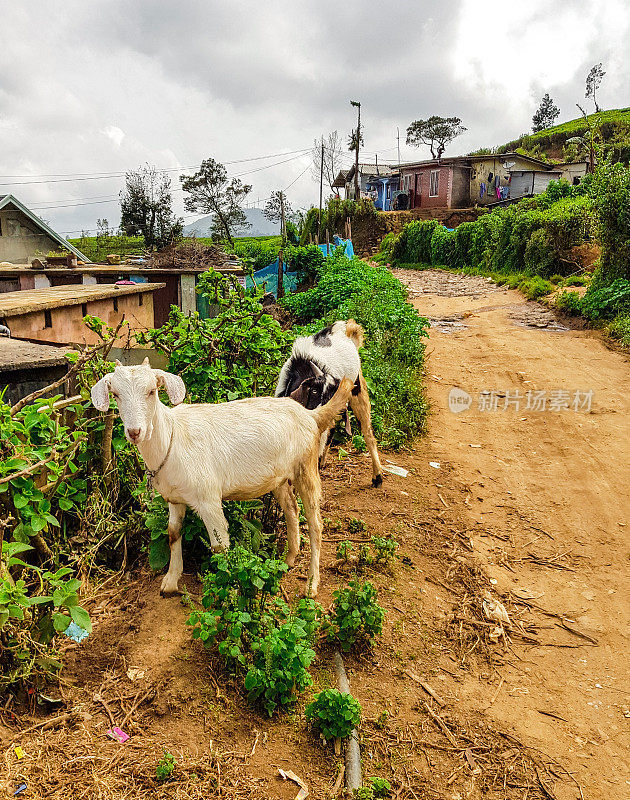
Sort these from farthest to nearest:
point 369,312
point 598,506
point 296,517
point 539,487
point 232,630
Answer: point 369,312 < point 539,487 < point 598,506 < point 296,517 < point 232,630

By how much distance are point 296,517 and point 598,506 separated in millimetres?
3496

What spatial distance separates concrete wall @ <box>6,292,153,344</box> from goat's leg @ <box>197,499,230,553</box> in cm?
377

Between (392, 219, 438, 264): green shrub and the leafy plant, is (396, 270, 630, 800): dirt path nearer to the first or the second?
the leafy plant

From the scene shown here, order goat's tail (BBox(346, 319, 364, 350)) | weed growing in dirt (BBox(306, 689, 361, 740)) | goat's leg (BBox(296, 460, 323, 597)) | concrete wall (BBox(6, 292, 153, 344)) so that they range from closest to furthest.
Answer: weed growing in dirt (BBox(306, 689, 361, 740)) < goat's leg (BBox(296, 460, 323, 597)) < goat's tail (BBox(346, 319, 364, 350)) < concrete wall (BBox(6, 292, 153, 344))

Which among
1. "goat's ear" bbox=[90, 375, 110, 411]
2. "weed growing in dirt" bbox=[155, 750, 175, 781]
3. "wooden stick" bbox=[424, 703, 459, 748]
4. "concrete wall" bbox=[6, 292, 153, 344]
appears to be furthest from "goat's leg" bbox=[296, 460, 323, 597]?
"concrete wall" bbox=[6, 292, 153, 344]

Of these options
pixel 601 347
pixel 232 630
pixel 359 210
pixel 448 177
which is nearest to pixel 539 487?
pixel 232 630

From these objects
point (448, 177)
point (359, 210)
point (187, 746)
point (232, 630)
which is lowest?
point (187, 746)

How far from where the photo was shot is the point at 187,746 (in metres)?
2.98

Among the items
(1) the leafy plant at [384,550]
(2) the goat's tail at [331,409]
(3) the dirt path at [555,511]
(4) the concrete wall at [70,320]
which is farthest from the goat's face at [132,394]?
(4) the concrete wall at [70,320]

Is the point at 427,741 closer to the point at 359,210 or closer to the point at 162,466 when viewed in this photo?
the point at 162,466

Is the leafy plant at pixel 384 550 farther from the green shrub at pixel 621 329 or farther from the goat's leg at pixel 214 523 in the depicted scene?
the green shrub at pixel 621 329

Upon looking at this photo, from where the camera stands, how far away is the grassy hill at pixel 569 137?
45.2 meters

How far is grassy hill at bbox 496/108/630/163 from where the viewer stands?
45222 mm

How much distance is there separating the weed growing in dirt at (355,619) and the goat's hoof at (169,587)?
0.99 meters
